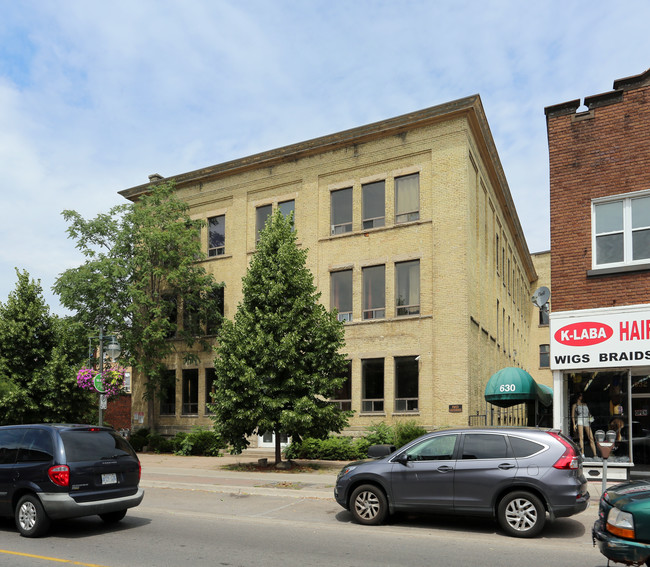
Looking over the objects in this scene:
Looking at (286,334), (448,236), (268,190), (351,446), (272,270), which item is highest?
(268,190)

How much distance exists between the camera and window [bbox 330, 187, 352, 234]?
87.1 ft

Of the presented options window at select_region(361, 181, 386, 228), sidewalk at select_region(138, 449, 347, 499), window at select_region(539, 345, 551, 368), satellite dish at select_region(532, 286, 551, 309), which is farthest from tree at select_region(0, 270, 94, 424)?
window at select_region(539, 345, 551, 368)

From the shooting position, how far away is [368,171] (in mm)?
26156

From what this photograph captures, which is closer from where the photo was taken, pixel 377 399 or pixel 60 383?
pixel 377 399

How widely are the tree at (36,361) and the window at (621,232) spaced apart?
21.0 meters

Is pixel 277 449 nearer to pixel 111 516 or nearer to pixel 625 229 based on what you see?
pixel 111 516

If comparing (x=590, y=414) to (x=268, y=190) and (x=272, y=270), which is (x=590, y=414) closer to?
(x=272, y=270)

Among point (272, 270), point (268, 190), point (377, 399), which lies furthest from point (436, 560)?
point (268, 190)

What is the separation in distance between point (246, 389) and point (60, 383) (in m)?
12.3

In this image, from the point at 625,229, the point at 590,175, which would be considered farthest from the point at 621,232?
the point at 590,175

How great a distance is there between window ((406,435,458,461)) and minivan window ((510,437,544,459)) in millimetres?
948

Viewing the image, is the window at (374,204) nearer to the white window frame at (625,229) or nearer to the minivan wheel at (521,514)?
the white window frame at (625,229)

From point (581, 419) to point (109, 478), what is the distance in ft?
37.8

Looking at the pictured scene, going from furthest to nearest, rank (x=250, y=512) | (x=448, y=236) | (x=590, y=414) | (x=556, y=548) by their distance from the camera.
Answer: (x=448, y=236)
(x=590, y=414)
(x=250, y=512)
(x=556, y=548)
